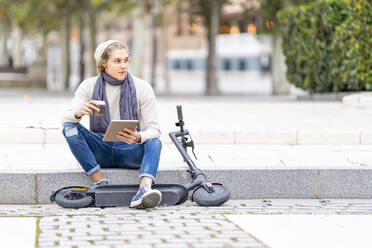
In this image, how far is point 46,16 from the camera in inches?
1687

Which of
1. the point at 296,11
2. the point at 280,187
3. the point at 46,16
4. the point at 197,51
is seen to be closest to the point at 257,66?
the point at 197,51

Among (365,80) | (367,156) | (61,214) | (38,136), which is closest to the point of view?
(61,214)

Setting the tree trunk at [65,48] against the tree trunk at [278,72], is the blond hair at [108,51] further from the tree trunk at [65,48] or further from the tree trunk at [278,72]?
the tree trunk at [65,48]

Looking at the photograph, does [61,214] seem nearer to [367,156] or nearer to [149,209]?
[149,209]

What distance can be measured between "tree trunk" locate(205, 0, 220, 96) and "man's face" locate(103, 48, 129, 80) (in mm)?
22864

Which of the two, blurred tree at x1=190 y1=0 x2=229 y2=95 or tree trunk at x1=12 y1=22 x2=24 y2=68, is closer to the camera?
blurred tree at x1=190 y1=0 x2=229 y2=95

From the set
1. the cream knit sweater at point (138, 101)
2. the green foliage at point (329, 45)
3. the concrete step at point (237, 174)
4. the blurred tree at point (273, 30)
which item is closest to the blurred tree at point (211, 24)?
the blurred tree at point (273, 30)

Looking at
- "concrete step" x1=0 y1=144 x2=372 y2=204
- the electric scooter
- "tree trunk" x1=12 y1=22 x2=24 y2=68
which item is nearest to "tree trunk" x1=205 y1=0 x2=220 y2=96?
"concrete step" x1=0 y1=144 x2=372 y2=204

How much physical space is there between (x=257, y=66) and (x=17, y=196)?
64.9 m

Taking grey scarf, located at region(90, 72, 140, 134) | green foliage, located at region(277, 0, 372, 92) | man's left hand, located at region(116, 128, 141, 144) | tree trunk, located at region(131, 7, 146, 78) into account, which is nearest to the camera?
man's left hand, located at region(116, 128, 141, 144)

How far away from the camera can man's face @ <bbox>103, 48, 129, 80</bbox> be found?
7.23 metres

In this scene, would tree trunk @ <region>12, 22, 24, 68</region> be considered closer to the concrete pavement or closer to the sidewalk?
the sidewalk

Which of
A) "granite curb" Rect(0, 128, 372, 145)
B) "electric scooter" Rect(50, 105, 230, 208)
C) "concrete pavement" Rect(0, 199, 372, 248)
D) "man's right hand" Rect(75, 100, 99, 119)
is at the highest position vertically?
"man's right hand" Rect(75, 100, 99, 119)

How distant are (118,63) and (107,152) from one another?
0.87 m
